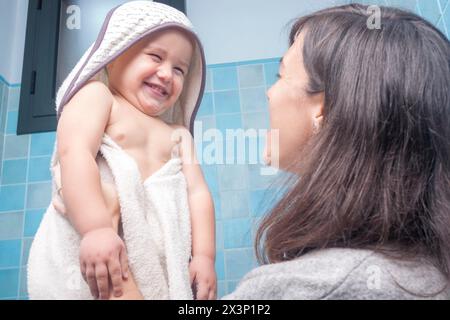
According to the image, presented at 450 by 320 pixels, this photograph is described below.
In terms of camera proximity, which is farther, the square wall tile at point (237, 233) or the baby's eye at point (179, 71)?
the square wall tile at point (237, 233)

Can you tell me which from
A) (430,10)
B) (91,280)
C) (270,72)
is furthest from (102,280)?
(430,10)

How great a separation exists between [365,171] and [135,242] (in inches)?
9.5

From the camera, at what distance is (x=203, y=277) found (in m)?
0.40

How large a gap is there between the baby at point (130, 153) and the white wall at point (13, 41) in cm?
23

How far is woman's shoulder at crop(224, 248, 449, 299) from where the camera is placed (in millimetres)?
319

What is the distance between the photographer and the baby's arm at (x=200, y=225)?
40cm

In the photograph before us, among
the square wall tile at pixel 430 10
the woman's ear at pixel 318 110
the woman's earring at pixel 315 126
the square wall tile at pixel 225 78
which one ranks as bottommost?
the woman's earring at pixel 315 126

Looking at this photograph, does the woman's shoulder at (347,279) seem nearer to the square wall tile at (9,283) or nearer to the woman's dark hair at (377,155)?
the woman's dark hair at (377,155)

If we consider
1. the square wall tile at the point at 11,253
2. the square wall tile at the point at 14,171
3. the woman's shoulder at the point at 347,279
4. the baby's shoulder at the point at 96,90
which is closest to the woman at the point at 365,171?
the woman's shoulder at the point at 347,279

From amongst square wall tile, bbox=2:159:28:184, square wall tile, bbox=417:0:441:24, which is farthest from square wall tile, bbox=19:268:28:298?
square wall tile, bbox=417:0:441:24

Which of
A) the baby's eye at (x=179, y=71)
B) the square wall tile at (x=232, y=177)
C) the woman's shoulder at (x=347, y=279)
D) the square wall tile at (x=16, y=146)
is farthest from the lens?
the square wall tile at (x=16, y=146)

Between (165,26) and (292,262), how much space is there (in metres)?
0.29

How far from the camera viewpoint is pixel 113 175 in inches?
15.1
